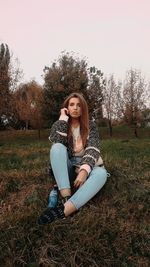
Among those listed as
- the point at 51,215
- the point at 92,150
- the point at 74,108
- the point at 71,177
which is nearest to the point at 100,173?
the point at 92,150

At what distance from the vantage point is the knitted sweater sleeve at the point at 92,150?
22.8ft

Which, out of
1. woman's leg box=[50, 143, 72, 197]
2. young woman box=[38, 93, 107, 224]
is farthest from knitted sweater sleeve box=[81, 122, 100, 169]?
woman's leg box=[50, 143, 72, 197]

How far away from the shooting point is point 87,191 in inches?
261

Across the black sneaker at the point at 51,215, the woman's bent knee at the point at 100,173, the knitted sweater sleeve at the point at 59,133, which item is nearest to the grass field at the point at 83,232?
the black sneaker at the point at 51,215

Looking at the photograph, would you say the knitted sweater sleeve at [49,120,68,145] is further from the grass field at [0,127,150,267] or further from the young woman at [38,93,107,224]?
the grass field at [0,127,150,267]

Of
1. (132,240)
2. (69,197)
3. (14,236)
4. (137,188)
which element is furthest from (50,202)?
(137,188)

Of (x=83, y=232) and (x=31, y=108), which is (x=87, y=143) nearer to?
(x=83, y=232)

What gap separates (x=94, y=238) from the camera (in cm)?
598

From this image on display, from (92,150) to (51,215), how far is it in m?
1.43

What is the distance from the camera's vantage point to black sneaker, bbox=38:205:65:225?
20.2 feet

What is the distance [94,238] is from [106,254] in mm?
271

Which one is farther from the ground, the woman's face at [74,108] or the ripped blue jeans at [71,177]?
the woman's face at [74,108]

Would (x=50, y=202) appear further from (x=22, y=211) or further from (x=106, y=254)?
(x=106, y=254)

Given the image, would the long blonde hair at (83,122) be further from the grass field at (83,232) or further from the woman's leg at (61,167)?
the grass field at (83,232)
